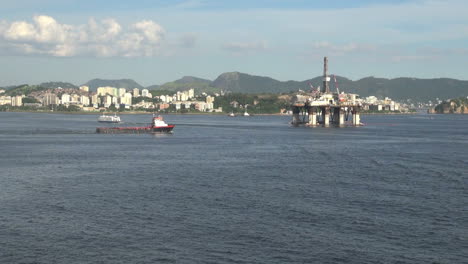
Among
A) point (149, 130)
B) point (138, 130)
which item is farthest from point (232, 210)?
point (138, 130)

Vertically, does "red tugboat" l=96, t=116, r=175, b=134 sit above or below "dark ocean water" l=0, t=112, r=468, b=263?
above

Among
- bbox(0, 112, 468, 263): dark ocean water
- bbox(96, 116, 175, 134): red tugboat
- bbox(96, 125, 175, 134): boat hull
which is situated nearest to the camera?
bbox(0, 112, 468, 263): dark ocean water

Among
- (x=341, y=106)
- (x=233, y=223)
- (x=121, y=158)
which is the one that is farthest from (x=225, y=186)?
(x=341, y=106)

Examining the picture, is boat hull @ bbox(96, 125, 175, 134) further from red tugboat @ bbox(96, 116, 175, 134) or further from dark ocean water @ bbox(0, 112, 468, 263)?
dark ocean water @ bbox(0, 112, 468, 263)

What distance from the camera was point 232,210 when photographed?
4416 centimetres

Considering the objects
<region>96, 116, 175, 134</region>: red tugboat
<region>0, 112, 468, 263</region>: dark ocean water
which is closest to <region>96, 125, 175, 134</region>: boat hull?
<region>96, 116, 175, 134</region>: red tugboat

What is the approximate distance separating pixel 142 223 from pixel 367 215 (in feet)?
53.1

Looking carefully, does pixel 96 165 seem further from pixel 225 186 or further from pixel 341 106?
pixel 341 106

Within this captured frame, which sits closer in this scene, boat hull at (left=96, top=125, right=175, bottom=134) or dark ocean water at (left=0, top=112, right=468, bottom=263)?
dark ocean water at (left=0, top=112, right=468, bottom=263)

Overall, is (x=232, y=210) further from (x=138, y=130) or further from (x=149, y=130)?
(x=138, y=130)

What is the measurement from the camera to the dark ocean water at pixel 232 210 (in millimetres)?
33688

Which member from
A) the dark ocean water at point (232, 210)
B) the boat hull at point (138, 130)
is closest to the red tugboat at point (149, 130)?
the boat hull at point (138, 130)

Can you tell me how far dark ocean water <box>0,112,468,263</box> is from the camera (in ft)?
111

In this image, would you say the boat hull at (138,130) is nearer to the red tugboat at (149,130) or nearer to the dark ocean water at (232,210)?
the red tugboat at (149,130)
